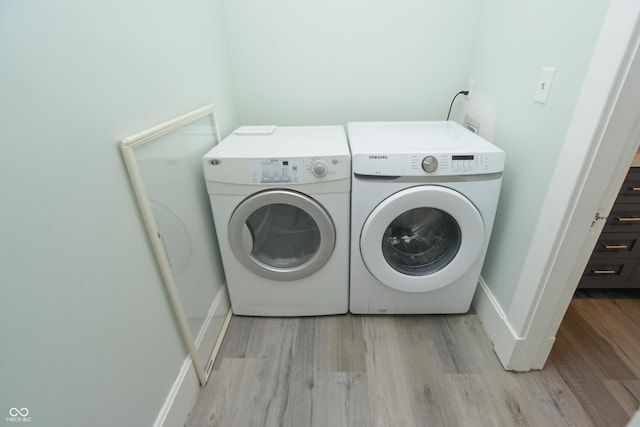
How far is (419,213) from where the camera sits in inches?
54.1

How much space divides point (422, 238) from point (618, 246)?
97cm

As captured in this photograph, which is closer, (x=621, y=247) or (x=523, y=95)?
(x=523, y=95)

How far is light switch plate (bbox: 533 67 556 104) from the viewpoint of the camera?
1021 mm

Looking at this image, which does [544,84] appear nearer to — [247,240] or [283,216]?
[283,216]

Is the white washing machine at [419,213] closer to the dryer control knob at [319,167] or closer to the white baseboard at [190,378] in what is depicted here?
the dryer control knob at [319,167]

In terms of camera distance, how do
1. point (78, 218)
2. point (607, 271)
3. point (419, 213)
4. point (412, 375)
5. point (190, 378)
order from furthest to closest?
1. point (607, 271)
2. point (419, 213)
3. point (412, 375)
4. point (190, 378)
5. point (78, 218)

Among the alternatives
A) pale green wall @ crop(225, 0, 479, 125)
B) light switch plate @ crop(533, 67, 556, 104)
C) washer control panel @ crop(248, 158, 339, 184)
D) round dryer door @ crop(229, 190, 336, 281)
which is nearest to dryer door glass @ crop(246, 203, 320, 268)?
round dryer door @ crop(229, 190, 336, 281)

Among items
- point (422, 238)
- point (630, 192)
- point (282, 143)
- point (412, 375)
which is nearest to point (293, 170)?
point (282, 143)

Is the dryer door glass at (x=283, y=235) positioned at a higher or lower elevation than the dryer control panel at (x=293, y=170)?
lower

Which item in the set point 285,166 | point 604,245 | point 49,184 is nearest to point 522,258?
point 604,245

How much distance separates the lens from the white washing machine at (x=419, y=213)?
1.16 meters

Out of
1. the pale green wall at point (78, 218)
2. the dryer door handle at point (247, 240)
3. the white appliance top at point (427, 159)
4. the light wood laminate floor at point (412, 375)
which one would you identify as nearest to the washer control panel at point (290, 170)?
the white appliance top at point (427, 159)

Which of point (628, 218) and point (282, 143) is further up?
point (282, 143)

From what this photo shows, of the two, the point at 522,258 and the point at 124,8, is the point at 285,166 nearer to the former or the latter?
the point at 124,8
